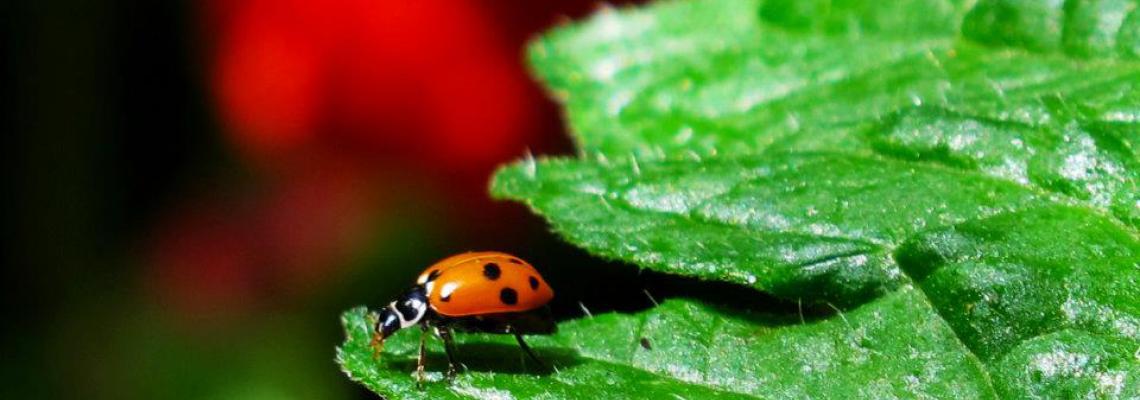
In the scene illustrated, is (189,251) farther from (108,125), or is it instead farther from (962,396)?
(962,396)

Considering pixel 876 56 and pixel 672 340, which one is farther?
pixel 876 56

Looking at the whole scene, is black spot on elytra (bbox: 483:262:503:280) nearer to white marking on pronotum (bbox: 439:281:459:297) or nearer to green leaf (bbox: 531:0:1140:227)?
white marking on pronotum (bbox: 439:281:459:297)

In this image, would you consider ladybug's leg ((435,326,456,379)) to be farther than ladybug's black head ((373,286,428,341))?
No

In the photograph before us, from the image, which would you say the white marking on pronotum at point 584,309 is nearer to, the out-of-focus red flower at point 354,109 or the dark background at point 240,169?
the dark background at point 240,169

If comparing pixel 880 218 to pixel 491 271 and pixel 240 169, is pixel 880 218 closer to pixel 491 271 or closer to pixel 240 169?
pixel 491 271

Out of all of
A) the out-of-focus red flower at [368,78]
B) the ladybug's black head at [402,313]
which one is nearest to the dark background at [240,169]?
the out-of-focus red flower at [368,78]

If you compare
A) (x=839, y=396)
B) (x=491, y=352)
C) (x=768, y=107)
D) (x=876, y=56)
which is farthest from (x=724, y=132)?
(x=839, y=396)

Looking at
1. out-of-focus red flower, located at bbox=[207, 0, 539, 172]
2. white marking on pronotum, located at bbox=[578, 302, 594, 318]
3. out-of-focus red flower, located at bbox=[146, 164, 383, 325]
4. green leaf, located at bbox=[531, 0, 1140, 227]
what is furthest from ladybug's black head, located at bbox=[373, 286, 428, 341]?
out-of-focus red flower, located at bbox=[207, 0, 539, 172]
